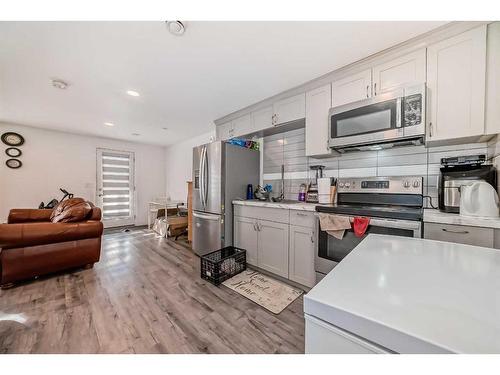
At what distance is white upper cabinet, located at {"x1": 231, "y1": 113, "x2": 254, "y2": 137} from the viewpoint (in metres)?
3.04

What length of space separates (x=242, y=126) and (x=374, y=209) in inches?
85.5

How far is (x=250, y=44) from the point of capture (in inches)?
68.7

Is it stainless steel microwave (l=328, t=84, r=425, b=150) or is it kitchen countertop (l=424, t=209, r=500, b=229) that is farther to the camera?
stainless steel microwave (l=328, t=84, r=425, b=150)

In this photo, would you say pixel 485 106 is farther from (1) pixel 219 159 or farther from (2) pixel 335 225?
(1) pixel 219 159

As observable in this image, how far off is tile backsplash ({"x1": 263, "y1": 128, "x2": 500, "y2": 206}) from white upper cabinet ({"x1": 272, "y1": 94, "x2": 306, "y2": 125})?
360 mm

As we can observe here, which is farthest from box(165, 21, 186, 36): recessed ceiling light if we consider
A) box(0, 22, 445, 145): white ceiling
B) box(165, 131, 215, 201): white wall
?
box(165, 131, 215, 201): white wall

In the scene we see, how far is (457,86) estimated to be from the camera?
1558 millimetres

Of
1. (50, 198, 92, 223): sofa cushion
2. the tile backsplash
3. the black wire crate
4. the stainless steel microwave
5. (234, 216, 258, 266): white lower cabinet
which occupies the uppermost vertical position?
the stainless steel microwave

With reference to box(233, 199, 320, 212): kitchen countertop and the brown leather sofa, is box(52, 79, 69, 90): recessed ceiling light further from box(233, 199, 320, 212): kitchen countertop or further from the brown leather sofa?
box(233, 199, 320, 212): kitchen countertop

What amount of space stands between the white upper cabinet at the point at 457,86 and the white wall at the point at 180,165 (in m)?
3.93

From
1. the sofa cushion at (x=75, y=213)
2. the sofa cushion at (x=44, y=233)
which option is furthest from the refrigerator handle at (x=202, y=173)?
the sofa cushion at (x=75, y=213)

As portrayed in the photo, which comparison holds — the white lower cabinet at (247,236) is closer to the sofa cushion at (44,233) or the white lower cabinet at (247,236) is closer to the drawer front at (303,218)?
the drawer front at (303,218)

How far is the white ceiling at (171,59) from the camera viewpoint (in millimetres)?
1585

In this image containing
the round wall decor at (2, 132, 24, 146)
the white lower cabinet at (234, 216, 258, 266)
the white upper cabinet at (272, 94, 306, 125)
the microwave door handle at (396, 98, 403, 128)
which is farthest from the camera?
the round wall decor at (2, 132, 24, 146)
